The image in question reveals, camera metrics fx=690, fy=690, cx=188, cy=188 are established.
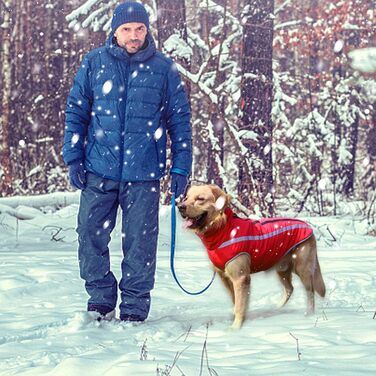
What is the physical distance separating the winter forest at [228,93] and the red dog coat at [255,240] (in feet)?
11.2

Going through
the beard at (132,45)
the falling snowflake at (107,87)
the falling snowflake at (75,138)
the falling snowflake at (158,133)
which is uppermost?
the beard at (132,45)

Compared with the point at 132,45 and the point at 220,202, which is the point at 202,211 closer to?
the point at 220,202

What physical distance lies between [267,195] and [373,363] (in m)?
7.54

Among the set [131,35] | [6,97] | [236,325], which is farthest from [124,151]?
[6,97]

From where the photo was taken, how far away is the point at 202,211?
5000mm

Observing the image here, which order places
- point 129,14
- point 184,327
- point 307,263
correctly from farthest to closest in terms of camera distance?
point 307,263
point 129,14
point 184,327

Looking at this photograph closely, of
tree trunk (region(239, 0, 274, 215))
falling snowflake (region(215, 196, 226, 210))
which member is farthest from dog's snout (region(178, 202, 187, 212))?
tree trunk (region(239, 0, 274, 215))

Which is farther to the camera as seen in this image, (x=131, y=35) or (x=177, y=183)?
(x=177, y=183)

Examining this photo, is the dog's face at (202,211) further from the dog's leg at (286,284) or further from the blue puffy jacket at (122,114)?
the dog's leg at (286,284)

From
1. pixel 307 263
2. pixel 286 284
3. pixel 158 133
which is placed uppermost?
pixel 158 133

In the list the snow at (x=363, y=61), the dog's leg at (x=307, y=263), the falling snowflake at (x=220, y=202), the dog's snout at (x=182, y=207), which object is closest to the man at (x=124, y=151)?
the dog's snout at (x=182, y=207)

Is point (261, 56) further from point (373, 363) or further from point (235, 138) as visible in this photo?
point (373, 363)

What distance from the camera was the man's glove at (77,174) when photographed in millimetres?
4918

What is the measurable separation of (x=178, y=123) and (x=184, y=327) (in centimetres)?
149
